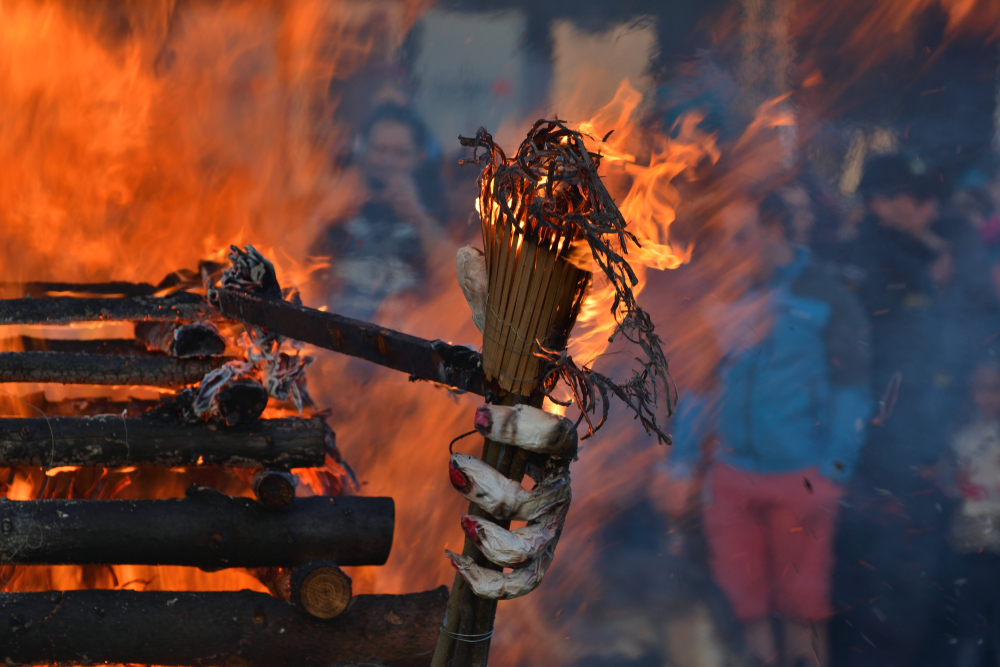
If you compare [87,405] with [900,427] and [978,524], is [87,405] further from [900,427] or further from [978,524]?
[978,524]

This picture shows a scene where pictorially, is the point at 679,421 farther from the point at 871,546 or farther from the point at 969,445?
the point at 969,445

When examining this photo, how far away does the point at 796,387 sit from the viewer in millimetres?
4762

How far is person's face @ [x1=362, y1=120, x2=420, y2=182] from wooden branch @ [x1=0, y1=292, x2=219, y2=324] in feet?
5.61

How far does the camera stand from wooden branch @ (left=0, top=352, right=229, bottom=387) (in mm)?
4012

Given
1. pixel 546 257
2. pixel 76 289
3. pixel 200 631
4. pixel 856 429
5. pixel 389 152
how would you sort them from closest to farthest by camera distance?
pixel 546 257, pixel 200 631, pixel 856 429, pixel 389 152, pixel 76 289

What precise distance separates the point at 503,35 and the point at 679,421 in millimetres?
3119

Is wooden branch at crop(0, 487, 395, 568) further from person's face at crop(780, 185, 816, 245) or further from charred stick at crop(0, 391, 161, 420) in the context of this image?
person's face at crop(780, 185, 816, 245)

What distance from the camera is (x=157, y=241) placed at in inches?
222

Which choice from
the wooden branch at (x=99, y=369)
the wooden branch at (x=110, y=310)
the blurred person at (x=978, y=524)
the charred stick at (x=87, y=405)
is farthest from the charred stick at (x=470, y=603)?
the blurred person at (x=978, y=524)

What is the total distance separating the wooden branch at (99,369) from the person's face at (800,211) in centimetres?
395

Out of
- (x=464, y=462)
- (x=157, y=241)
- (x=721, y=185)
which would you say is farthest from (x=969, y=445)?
(x=157, y=241)

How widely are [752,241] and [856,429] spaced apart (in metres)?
1.46

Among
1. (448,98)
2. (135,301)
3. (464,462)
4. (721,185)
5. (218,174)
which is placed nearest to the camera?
(464,462)

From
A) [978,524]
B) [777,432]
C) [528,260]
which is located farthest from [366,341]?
[978,524]
